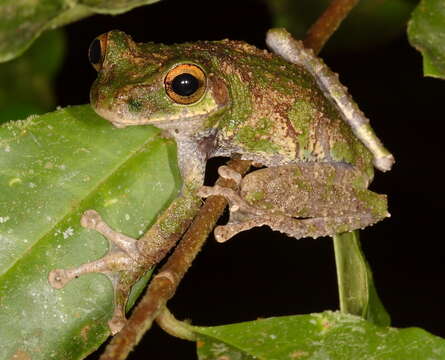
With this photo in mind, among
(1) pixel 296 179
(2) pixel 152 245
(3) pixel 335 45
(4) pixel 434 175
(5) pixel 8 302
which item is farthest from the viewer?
(4) pixel 434 175

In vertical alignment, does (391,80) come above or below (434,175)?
above

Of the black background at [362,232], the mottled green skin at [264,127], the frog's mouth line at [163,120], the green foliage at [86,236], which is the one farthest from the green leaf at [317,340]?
the black background at [362,232]

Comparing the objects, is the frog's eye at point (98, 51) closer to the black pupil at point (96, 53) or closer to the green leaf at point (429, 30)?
the black pupil at point (96, 53)

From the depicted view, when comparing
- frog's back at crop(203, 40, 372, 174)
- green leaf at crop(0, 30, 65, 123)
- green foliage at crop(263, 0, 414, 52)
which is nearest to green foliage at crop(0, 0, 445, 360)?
frog's back at crop(203, 40, 372, 174)

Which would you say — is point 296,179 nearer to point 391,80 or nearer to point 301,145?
point 301,145

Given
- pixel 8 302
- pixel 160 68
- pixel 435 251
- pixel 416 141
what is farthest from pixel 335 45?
pixel 8 302

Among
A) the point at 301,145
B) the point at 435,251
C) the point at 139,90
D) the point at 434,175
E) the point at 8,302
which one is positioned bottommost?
the point at 435,251
